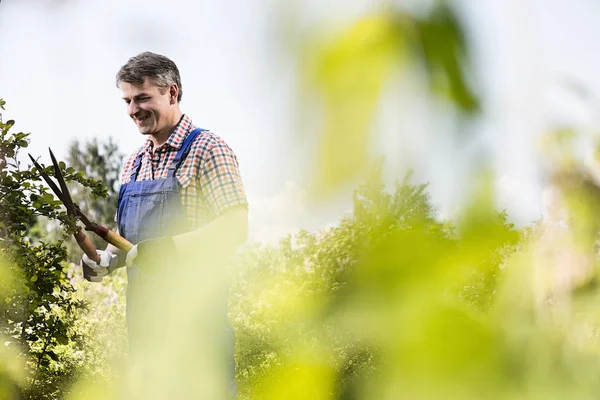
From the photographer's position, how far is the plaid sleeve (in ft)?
1.52

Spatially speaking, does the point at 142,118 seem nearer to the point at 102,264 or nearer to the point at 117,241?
the point at 117,241

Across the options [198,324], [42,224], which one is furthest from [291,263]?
[42,224]

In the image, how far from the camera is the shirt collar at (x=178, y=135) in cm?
66

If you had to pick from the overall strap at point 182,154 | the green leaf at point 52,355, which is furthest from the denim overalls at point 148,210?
the green leaf at point 52,355

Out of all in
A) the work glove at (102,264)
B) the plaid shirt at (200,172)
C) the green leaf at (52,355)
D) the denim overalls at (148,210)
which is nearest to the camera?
the plaid shirt at (200,172)

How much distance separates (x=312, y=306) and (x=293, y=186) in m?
0.07

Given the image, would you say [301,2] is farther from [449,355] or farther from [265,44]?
[449,355]

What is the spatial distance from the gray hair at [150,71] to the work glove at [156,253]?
0.25 meters

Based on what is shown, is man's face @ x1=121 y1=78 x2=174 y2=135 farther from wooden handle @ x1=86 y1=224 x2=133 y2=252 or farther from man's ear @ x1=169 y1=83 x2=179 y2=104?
wooden handle @ x1=86 y1=224 x2=133 y2=252

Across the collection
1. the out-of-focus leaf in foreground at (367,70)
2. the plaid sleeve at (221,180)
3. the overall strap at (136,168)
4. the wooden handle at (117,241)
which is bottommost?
the out-of-focus leaf in foreground at (367,70)

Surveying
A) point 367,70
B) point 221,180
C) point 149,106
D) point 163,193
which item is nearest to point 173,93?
point 149,106

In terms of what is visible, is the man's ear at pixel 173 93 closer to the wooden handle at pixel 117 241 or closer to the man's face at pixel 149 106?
the man's face at pixel 149 106

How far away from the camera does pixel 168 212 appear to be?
2.14 feet

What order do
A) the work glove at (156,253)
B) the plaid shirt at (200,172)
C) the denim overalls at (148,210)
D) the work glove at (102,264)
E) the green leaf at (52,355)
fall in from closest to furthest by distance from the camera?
the work glove at (156,253)
the plaid shirt at (200,172)
the denim overalls at (148,210)
the work glove at (102,264)
the green leaf at (52,355)
